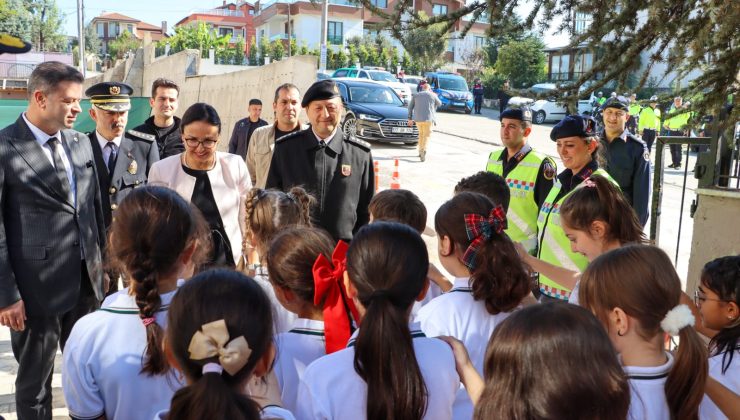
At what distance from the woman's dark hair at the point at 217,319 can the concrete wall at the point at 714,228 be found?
489 cm

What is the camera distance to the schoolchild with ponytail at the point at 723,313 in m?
2.53

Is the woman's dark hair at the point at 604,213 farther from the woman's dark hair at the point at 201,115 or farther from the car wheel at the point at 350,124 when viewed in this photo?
the car wheel at the point at 350,124

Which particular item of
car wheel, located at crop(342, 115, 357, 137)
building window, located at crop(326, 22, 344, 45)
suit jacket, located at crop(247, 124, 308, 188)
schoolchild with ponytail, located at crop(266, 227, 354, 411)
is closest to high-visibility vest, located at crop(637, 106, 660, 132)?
car wheel, located at crop(342, 115, 357, 137)

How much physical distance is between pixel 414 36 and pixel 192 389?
10.3 feet

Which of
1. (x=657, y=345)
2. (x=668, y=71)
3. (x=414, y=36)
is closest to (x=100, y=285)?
(x=414, y=36)

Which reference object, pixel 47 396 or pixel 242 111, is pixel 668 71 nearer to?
pixel 47 396

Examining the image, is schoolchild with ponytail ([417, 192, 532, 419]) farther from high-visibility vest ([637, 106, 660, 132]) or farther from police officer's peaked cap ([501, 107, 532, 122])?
high-visibility vest ([637, 106, 660, 132])

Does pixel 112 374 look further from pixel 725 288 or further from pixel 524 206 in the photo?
pixel 524 206

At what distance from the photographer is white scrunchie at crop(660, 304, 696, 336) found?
203cm

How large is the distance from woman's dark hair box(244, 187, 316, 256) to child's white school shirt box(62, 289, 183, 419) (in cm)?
114

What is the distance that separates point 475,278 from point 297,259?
0.71 m

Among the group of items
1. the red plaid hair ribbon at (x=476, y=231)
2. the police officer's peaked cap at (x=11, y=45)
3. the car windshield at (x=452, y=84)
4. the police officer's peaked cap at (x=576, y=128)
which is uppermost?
the car windshield at (x=452, y=84)

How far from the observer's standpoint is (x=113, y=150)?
16.1ft

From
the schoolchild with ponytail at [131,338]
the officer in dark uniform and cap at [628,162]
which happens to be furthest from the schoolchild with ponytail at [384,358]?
the officer in dark uniform and cap at [628,162]
